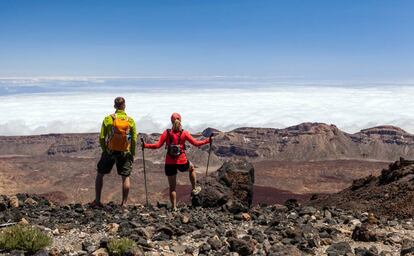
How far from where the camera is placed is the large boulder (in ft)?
44.5

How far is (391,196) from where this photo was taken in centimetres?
1508

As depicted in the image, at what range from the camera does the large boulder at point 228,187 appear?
1358 cm

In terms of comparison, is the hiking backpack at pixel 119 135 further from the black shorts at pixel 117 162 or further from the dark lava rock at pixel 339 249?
the dark lava rock at pixel 339 249

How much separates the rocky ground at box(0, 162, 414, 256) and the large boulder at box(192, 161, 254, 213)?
0.77m

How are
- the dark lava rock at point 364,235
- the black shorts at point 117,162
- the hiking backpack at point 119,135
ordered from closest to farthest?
the dark lava rock at point 364,235
the hiking backpack at point 119,135
the black shorts at point 117,162

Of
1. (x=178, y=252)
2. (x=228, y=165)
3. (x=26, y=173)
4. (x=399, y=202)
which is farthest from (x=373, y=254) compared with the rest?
(x=26, y=173)

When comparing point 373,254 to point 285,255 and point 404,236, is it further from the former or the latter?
point 404,236

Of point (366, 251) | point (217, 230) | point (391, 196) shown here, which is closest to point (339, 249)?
point (366, 251)

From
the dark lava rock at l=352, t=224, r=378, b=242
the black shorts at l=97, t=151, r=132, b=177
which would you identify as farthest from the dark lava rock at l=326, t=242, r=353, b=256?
the black shorts at l=97, t=151, r=132, b=177

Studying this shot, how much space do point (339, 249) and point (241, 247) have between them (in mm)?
1746

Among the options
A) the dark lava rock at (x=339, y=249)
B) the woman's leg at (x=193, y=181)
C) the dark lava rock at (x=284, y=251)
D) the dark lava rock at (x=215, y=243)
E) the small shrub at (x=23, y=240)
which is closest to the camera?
the small shrub at (x=23, y=240)

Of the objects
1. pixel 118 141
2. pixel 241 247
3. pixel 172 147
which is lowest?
pixel 241 247

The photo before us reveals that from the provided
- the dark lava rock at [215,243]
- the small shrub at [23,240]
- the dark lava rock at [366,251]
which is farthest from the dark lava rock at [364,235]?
the small shrub at [23,240]

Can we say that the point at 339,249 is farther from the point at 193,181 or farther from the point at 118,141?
the point at 118,141
